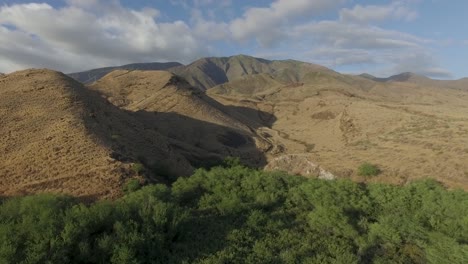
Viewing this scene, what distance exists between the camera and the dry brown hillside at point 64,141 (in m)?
21.7

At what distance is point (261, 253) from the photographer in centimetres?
1508

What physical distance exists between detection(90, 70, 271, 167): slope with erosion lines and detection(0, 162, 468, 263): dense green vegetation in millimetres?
17441

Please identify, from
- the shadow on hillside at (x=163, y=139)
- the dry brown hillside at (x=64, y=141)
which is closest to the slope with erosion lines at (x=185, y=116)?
the shadow on hillside at (x=163, y=139)

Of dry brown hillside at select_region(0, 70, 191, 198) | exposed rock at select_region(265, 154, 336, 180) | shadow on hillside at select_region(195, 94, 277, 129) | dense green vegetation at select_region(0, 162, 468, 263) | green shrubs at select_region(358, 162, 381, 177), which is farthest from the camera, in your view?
shadow on hillside at select_region(195, 94, 277, 129)

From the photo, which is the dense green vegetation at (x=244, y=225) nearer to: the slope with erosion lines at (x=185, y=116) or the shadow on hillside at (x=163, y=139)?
the shadow on hillside at (x=163, y=139)

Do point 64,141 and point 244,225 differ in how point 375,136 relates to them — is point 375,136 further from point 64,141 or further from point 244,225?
point 64,141

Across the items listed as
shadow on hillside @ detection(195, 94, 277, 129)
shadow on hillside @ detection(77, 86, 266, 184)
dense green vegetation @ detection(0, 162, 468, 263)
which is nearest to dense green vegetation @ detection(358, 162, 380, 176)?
dense green vegetation @ detection(0, 162, 468, 263)

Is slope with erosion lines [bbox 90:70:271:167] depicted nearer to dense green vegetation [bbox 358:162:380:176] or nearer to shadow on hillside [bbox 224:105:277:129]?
shadow on hillside [bbox 224:105:277:129]

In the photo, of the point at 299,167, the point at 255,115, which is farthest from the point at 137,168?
the point at 255,115

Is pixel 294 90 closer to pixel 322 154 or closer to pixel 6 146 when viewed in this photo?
pixel 322 154

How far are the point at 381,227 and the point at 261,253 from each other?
587 cm

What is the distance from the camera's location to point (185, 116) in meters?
53.8

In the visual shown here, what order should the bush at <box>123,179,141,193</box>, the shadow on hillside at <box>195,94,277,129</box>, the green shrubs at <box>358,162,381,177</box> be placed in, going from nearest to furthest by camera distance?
the bush at <box>123,179,141,193</box>
the green shrubs at <box>358,162,381,177</box>
the shadow on hillside at <box>195,94,277,129</box>

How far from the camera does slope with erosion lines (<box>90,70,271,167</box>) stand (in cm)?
4476
